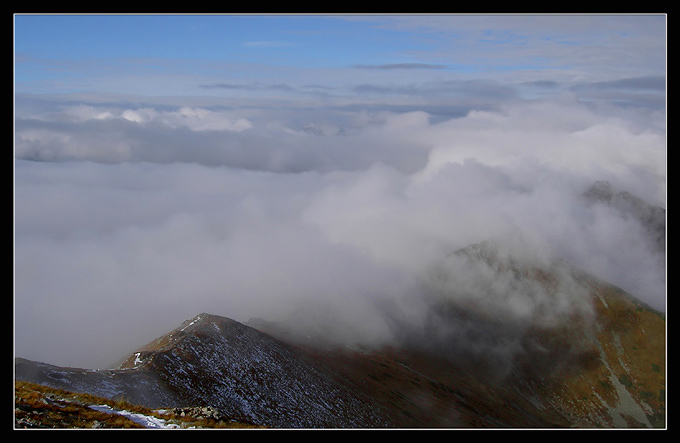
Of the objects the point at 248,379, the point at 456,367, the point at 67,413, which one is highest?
the point at 67,413

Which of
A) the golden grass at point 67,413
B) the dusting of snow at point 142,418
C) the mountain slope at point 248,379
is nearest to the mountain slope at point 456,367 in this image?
the mountain slope at point 248,379

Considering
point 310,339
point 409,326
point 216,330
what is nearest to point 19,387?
point 216,330

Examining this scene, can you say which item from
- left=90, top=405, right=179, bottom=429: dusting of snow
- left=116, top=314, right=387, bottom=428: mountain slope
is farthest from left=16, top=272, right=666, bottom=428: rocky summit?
left=90, top=405, right=179, bottom=429: dusting of snow

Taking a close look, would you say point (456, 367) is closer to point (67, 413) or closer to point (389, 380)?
point (389, 380)

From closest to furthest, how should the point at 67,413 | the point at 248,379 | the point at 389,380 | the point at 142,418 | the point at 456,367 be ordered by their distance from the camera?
the point at 67,413 → the point at 142,418 → the point at 248,379 → the point at 389,380 → the point at 456,367

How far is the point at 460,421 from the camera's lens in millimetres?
68000

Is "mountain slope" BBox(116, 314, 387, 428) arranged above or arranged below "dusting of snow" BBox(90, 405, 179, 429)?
below

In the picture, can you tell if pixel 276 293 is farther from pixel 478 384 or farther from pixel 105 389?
pixel 105 389

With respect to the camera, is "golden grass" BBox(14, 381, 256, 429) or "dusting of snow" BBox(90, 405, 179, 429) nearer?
"golden grass" BBox(14, 381, 256, 429)

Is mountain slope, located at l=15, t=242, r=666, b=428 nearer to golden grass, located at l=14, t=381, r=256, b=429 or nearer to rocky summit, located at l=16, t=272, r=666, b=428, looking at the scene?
rocky summit, located at l=16, t=272, r=666, b=428

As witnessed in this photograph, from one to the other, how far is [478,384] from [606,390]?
45089 millimetres

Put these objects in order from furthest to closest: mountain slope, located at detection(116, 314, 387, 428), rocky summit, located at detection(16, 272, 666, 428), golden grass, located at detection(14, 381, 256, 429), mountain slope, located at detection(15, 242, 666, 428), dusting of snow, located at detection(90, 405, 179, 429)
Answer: mountain slope, located at detection(15, 242, 666, 428), mountain slope, located at detection(116, 314, 387, 428), rocky summit, located at detection(16, 272, 666, 428), dusting of snow, located at detection(90, 405, 179, 429), golden grass, located at detection(14, 381, 256, 429)

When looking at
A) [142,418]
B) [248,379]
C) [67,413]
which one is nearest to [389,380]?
[248,379]

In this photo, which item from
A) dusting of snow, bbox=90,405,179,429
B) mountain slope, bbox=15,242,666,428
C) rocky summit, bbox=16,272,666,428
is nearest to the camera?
dusting of snow, bbox=90,405,179,429
